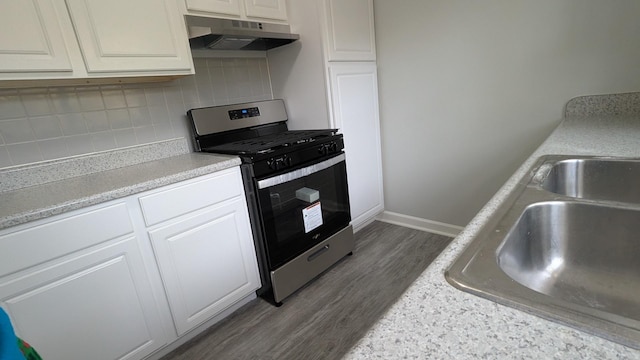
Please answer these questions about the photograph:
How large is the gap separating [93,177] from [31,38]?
64cm

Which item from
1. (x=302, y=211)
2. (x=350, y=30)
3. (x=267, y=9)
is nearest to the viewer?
(x=302, y=211)

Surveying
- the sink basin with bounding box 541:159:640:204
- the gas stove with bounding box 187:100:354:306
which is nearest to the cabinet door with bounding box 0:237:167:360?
the gas stove with bounding box 187:100:354:306

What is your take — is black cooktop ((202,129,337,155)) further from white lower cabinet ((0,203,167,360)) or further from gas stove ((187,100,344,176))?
white lower cabinet ((0,203,167,360))

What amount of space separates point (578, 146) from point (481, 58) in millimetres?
1064

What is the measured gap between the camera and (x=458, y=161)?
224 centimetres

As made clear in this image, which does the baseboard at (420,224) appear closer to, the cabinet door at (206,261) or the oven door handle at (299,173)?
the oven door handle at (299,173)

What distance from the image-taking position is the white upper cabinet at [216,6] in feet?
5.42

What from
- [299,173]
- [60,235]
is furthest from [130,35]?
[299,173]

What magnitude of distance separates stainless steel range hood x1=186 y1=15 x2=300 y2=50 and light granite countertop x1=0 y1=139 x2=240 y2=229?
2.10 feet

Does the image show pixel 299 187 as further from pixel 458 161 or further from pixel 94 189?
pixel 458 161

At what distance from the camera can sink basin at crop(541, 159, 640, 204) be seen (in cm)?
95

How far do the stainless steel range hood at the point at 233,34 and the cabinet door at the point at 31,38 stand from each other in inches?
23.4

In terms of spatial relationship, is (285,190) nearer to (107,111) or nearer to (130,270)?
(130,270)

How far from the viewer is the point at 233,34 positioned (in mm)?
1682
